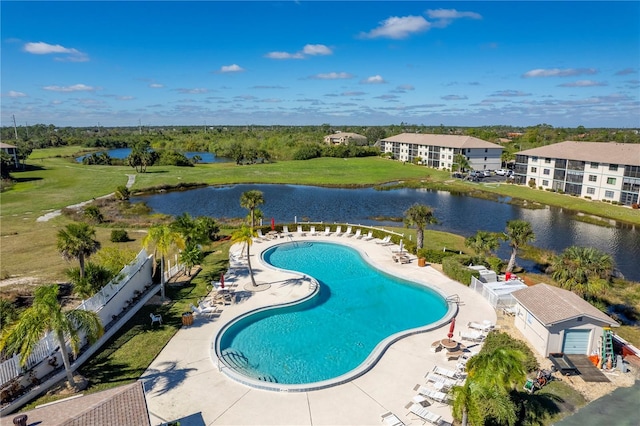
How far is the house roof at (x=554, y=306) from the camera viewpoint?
61.8ft

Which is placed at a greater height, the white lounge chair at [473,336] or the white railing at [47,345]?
the white railing at [47,345]

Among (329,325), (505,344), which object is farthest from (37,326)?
(505,344)

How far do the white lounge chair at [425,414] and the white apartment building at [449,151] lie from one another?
82.7 metres

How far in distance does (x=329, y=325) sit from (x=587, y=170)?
197 ft

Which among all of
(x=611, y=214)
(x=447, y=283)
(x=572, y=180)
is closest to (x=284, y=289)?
(x=447, y=283)

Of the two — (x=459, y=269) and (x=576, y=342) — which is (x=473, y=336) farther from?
(x=459, y=269)

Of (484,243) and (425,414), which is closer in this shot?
(425,414)

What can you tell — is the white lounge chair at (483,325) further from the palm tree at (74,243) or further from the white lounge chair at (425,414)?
the palm tree at (74,243)

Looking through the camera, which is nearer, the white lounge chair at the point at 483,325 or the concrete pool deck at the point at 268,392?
the concrete pool deck at the point at 268,392

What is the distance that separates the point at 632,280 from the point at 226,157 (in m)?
128

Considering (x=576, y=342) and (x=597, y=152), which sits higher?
(x=597, y=152)

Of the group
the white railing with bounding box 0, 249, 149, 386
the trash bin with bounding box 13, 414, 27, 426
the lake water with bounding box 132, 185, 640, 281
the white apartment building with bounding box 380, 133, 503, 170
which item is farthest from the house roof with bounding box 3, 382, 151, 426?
the white apartment building with bounding box 380, 133, 503, 170

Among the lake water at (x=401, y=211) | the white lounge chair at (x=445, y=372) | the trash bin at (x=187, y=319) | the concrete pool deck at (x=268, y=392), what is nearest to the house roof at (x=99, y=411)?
the concrete pool deck at (x=268, y=392)

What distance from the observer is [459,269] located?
2828 cm
